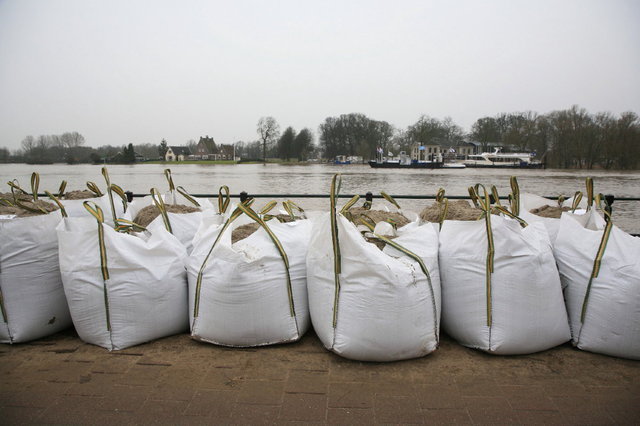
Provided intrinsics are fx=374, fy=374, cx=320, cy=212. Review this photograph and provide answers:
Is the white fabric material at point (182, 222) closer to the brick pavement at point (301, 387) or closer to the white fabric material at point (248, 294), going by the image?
the white fabric material at point (248, 294)

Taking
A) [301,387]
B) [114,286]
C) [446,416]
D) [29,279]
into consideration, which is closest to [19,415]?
[114,286]

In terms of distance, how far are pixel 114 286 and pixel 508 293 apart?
203 cm

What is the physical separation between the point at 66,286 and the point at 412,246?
6.14 ft

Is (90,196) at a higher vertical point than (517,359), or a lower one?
higher

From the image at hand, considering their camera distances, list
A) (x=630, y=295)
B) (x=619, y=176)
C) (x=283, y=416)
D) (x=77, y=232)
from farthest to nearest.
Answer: (x=619, y=176)
(x=77, y=232)
(x=630, y=295)
(x=283, y=416)

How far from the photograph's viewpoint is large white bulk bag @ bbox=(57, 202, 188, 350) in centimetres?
Answer: 197

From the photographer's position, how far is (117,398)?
158 centimetres

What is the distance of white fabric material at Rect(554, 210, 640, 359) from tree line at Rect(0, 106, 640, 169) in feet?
138

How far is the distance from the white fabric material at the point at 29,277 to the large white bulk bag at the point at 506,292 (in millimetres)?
2294

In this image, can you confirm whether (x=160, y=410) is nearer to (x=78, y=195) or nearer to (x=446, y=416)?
(x=446, y=416)

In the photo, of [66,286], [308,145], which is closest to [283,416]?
[66,286]

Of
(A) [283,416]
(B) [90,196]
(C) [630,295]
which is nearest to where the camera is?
(A) [283,416]

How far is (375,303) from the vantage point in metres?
1.78

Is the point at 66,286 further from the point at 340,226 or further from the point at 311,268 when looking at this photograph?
the point at 340,226
